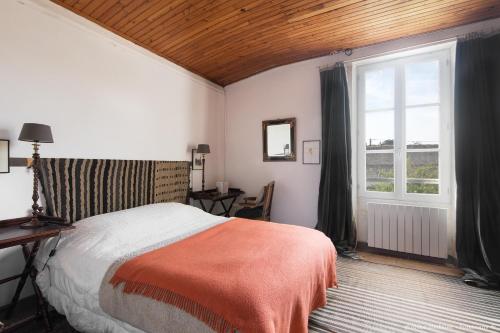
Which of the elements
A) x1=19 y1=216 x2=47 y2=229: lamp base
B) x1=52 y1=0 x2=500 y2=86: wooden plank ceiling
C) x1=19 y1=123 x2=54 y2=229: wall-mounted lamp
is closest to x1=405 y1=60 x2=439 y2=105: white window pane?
x1=52 y1=0 x2=500 y2=86: wooden plank ceiling

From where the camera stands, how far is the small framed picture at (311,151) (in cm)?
385

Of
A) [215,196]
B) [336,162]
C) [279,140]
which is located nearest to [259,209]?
[215,196]

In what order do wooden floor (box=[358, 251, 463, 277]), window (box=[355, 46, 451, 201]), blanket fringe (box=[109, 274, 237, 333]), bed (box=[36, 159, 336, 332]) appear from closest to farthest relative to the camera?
blanket fringe (box=[109, 274, 237, 333]) < bed (box=[36, 159, 336, 332]) < wooden floor (box=[358, 251, 463, 277]) < window (box=[355, 46, 451, 201])

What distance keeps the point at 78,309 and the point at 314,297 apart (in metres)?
1.67

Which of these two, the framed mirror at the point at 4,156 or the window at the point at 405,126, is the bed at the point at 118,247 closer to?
the framed mirror at the point at 4,156

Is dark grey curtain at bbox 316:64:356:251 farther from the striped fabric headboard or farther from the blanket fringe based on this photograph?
the blanket fringe

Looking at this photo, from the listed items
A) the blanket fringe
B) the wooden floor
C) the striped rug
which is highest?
the blanket fringe

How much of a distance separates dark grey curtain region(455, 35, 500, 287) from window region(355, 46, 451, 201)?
10.5 inches

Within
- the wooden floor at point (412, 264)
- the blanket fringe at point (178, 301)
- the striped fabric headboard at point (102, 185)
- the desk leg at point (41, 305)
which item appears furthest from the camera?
the wooden floor at point (412, 264)

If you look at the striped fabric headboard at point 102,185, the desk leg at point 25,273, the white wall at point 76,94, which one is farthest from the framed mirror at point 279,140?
the desk leg at point 25,273

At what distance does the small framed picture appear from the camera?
3.85 m

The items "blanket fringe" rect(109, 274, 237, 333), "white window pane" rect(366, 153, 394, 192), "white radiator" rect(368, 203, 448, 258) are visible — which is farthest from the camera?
"white window pane" rect(366, 153, 394, 192)

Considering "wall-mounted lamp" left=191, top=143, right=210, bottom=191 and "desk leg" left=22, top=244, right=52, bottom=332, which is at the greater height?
"wall-mounted lamp" left=191, top=143, right=210, bottom=191

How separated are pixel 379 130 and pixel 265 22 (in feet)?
7.02
